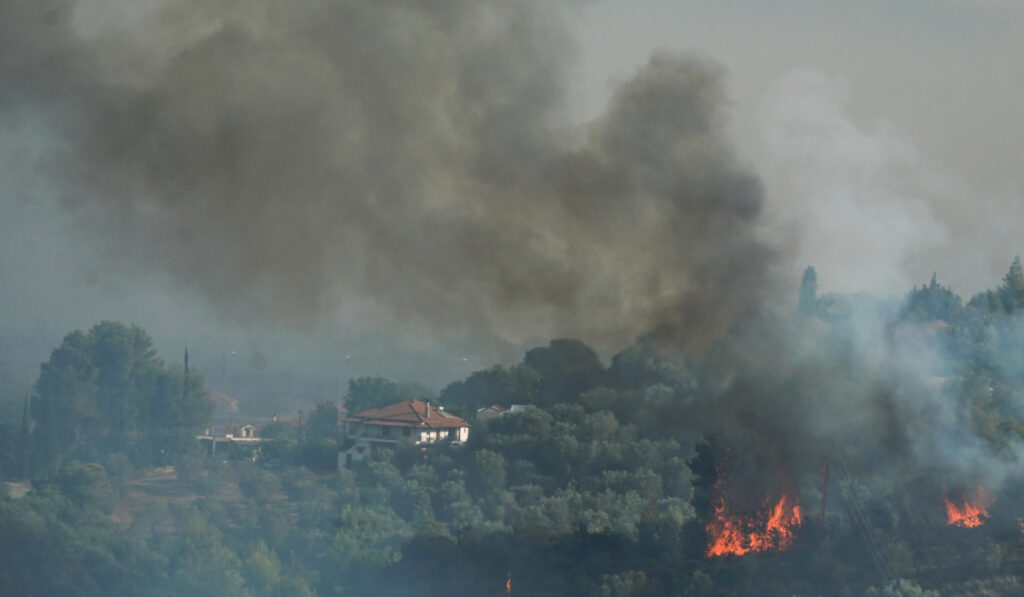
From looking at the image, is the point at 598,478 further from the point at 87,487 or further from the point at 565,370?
the point at 87,487

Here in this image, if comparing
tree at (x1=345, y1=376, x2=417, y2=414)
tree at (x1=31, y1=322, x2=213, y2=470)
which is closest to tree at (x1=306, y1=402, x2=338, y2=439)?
tree at (x1=345, y1=376, x2=417, y2=414)

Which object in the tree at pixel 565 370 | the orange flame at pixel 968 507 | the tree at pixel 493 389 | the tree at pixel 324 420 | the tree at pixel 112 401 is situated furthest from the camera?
the tree at pixel 324 420

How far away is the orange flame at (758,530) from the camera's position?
42.1m

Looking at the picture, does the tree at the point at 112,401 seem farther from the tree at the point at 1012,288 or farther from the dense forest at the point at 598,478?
the tree at the point at 1012,288

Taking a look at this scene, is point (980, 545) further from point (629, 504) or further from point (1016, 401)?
point (629, 504)

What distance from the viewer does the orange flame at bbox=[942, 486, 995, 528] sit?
4056 centimetres

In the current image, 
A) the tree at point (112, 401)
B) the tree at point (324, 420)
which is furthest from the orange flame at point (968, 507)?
the tree at point (324, 420)

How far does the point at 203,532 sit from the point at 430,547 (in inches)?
742

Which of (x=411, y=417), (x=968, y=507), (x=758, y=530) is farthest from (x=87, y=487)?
(x=968, y=507)

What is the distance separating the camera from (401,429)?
82.7 metres

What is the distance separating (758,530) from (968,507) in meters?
7.28

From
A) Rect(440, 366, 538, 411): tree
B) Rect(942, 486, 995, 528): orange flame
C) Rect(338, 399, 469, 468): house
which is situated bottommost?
Rect(942, 486, 995, 528): orange flame

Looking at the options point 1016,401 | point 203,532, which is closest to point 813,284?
point 1016,401

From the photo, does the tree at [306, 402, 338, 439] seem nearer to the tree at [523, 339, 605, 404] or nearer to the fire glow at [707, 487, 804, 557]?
the tree at [523, 339, 605, 404]
